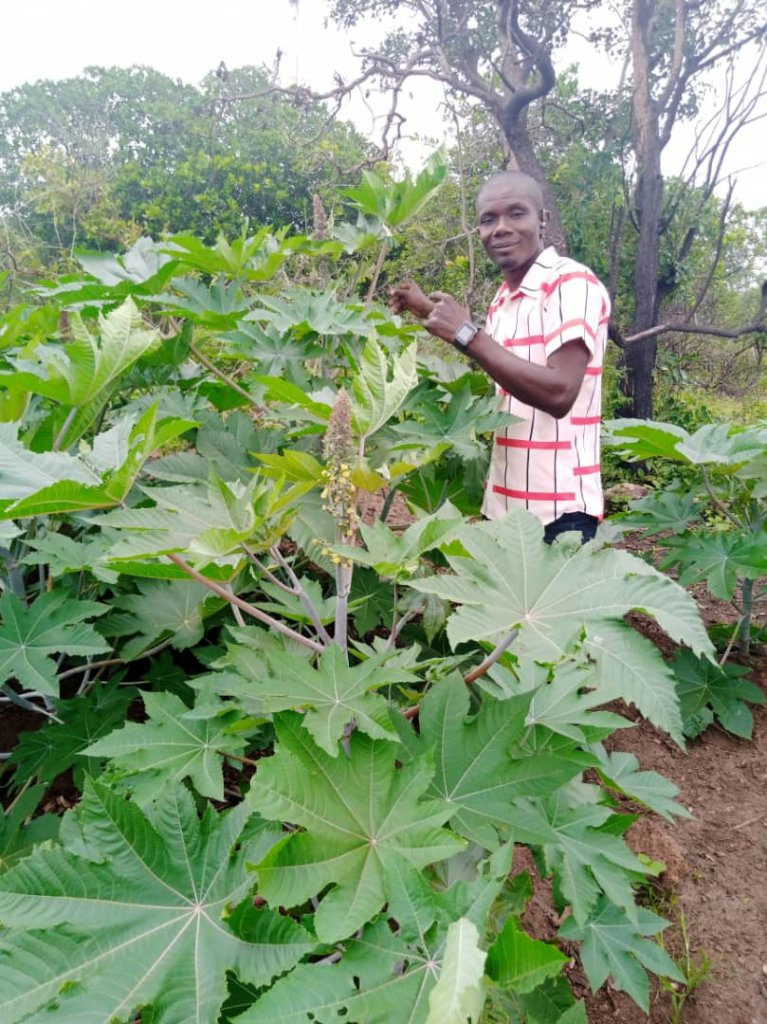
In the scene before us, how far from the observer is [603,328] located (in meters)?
1.87

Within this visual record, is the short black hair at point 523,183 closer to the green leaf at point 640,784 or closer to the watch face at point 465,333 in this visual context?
the watch face at point 465,333

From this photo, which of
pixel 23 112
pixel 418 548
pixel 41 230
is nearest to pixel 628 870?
pixel 418 548

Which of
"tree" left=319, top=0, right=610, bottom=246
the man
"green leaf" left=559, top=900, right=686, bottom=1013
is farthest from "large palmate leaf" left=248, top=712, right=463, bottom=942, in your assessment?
"tree" left=319, top=0, right=610, bottom=246

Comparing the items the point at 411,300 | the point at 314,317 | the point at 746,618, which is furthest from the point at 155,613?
the point at 746,618

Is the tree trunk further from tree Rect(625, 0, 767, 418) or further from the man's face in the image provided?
the man's face

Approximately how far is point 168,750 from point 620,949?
1002 mm

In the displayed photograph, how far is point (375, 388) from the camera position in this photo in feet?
3.68

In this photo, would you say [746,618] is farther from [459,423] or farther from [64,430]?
[64,430]

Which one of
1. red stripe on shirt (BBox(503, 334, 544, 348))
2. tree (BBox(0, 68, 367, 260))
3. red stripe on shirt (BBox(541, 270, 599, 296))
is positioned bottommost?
red stripe on shirt (BBox(503, 334, 544, 348))

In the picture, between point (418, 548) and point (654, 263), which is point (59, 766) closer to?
point (418, 548)

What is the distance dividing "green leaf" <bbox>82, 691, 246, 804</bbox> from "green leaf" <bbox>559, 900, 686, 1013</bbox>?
0.78 metres

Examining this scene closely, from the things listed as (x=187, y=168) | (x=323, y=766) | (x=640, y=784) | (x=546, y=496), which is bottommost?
(x=640, y=784)

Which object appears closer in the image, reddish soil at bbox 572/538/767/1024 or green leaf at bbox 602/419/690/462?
reddish soil at bbox 572/538/767/1024

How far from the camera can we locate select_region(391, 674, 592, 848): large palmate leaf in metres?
1.03
